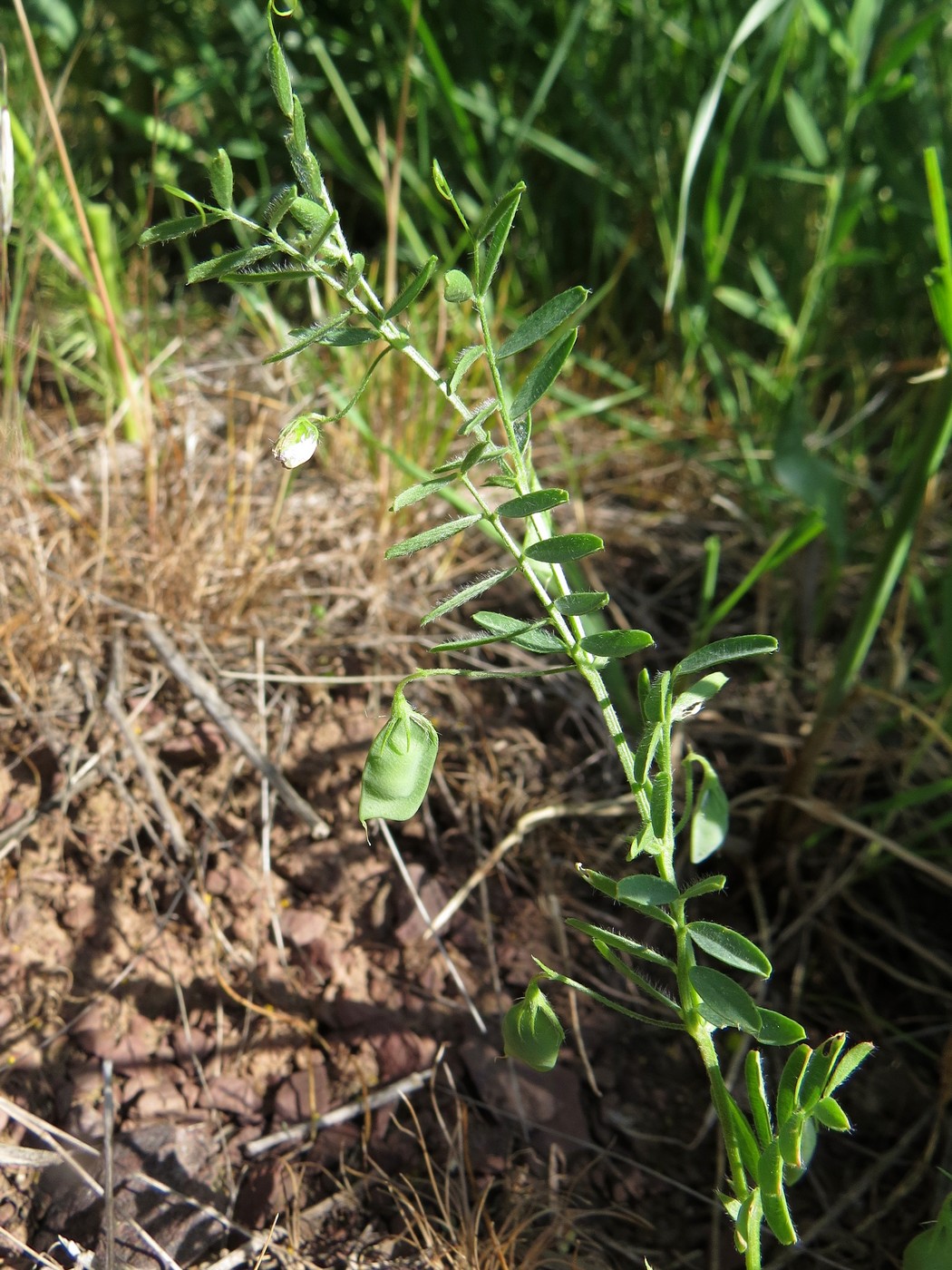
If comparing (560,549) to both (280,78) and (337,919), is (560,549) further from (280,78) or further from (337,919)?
(337,919)

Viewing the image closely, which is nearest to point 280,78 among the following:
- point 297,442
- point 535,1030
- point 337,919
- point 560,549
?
point 297,442

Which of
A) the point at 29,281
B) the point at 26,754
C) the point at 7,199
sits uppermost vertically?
the point at 7,199

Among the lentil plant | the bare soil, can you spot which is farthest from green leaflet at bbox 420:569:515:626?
the bare soil

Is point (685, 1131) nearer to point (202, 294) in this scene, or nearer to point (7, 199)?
point (7, 199)

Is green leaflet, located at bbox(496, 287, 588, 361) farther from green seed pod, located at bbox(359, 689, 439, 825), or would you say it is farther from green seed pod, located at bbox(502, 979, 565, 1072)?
green seed pod, located at bbox(502, 979, 565, 1072)

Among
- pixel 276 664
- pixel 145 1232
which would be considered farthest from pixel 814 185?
pixel 145 1232

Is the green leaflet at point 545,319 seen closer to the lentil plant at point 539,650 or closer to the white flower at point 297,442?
the lentil plant at point 539,650

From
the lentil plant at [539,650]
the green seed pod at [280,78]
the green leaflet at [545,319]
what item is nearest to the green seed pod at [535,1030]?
the lentil plant at [539,650]
